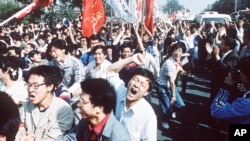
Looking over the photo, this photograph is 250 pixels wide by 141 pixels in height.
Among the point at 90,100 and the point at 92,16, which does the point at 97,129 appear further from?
the point at 92,16

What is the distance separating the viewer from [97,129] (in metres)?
2.86

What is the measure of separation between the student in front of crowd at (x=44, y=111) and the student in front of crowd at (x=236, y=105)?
1.23 metres

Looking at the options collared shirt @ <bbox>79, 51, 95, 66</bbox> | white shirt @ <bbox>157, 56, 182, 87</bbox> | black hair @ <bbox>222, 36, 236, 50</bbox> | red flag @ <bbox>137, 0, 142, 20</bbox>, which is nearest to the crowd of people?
black hair @ <bbox>222, 36, 236, 50</bbox>

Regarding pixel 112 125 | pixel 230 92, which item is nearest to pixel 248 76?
pixel 230 92

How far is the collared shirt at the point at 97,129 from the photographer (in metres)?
2.83

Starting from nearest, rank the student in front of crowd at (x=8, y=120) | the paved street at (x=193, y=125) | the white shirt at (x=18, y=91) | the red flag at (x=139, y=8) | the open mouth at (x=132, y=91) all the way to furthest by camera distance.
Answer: the student in front of crowd at (x=8, y=120) → the open mouth at (x=132, y=91) → the white shirt at (x=18, y=91) → the paved street at (x=193, y=125) → the red flag at (x=139, y=8)

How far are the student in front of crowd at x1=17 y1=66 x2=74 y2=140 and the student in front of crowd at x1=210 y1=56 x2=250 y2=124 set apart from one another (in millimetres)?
1228

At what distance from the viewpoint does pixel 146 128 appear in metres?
3.48

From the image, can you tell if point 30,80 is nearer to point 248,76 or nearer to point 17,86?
point 17,86

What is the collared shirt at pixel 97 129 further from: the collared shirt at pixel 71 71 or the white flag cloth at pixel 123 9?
the white flag cloth at pixel 123 9

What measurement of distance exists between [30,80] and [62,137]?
0.57 m

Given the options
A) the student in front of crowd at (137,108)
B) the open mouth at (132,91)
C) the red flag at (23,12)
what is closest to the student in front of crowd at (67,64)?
the student in front of crowd at (137,108)

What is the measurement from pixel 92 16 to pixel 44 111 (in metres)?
3.97

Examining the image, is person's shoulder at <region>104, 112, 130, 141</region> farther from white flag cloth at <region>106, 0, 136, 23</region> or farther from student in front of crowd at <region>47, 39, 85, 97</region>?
white flag cloth at <region>106, 0, 136, 23</region>
